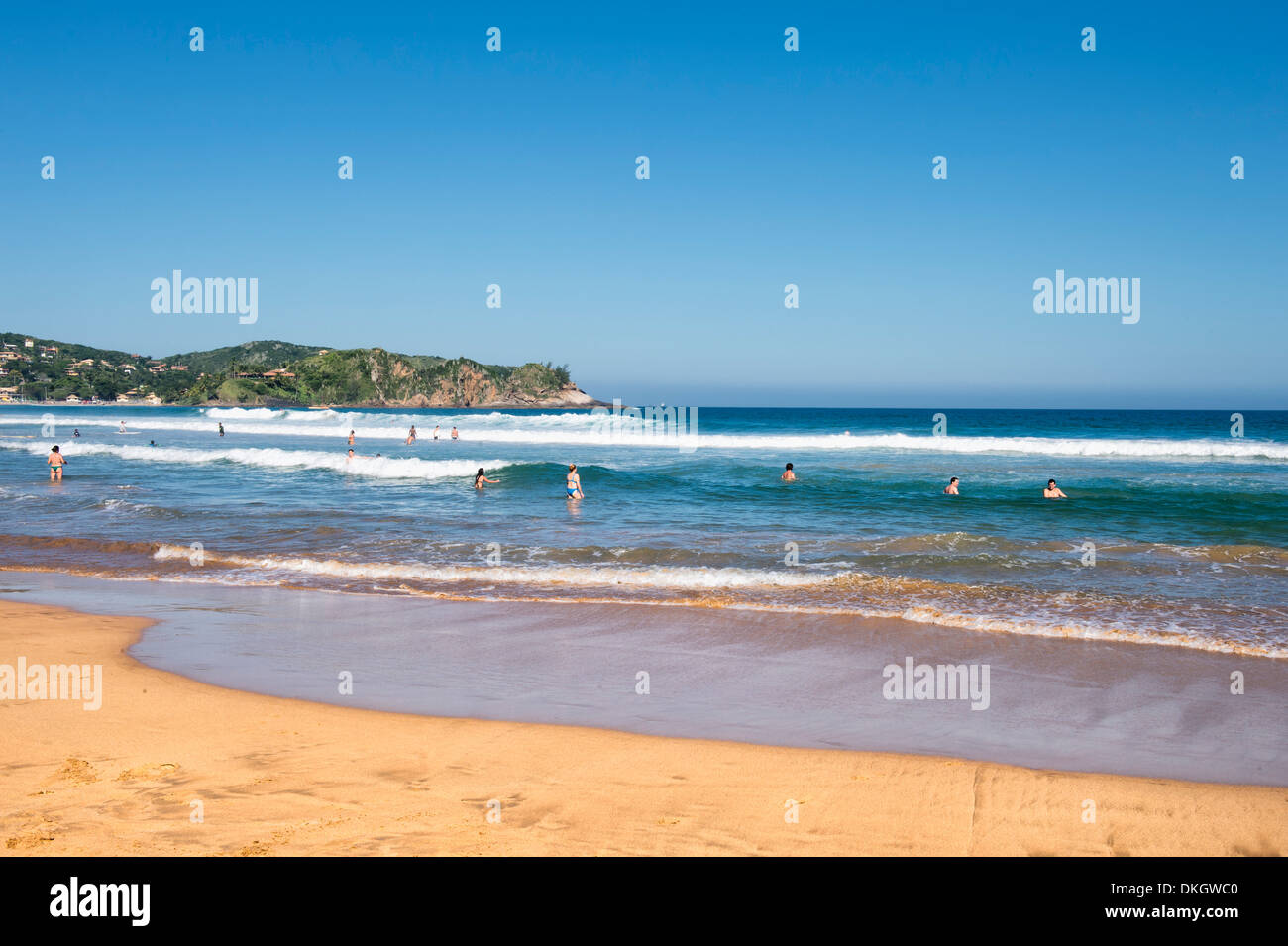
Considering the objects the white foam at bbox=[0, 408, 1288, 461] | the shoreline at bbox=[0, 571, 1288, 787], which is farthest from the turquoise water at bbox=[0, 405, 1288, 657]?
the white foam at bbox=[0, 408, 1288, 461]

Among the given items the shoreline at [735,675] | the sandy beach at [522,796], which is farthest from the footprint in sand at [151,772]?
the shoreline at [735,675]

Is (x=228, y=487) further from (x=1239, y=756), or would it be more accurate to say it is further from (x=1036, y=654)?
(x=1239, y=756)

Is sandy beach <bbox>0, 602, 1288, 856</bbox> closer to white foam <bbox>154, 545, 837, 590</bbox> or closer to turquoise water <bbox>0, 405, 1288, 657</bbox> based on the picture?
turquoise water <bbox>0, 405, 1288, 657</bbox>

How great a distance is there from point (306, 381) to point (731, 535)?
153885 mm

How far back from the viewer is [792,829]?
14.5ft

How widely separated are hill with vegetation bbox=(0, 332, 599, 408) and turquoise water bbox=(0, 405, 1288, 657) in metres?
123

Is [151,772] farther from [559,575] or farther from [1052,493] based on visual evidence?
[1052,493]

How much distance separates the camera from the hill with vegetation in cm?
14888

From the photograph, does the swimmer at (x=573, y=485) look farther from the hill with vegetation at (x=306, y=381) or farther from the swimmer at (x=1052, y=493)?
the hill with vegetation at (x=306, y=381)

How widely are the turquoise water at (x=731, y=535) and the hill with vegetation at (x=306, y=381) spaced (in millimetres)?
123441

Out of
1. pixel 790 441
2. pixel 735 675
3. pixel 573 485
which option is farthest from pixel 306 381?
pixel 735 675

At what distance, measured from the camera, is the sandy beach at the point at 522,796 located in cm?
420

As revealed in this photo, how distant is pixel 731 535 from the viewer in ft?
54.1
